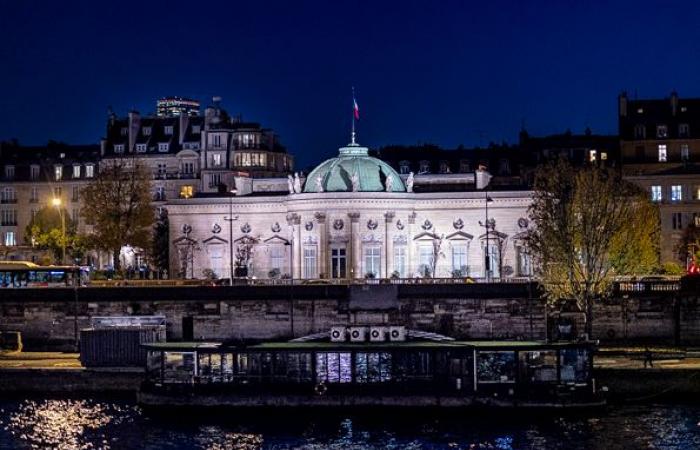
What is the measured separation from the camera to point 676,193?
382 feet

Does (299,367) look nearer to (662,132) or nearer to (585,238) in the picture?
(585,238)

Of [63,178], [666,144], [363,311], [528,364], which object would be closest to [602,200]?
[363,311]

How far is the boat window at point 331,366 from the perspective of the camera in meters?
64.2

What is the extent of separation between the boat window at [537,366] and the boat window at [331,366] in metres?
7.99

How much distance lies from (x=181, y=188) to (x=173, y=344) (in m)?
65.7

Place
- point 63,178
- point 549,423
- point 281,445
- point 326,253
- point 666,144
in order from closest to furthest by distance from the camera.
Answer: point 281,445, point 549,423, point 326,253, point 666,144, point 63,178

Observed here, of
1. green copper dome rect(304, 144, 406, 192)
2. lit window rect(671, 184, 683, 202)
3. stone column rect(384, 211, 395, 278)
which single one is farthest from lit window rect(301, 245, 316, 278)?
lit window rect(671, 184, 683, 202)

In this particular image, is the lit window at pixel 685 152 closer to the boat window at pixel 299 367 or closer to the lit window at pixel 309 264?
the lit window at pixel 309 264

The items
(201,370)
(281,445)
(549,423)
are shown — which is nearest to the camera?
(281,445)

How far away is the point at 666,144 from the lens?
12338 centimetres

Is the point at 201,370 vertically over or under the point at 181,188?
under

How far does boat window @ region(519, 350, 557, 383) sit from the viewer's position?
2473 inches

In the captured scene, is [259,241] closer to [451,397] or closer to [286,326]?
[286,326]

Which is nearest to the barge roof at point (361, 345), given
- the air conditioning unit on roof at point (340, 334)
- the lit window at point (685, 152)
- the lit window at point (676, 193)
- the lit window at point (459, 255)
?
the air conditioning unit on roof at point (340, 334)
